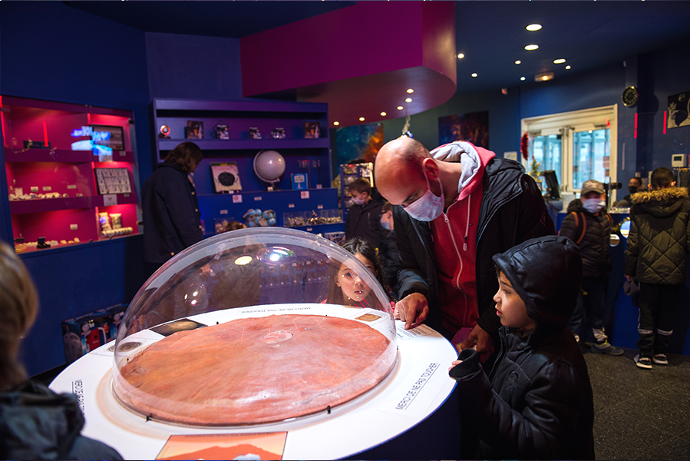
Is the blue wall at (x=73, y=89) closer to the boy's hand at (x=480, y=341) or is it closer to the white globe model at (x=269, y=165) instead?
the white globe model at (x=269, y=165)

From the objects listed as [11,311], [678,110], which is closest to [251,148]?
[11,311]

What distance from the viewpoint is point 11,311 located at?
67cm

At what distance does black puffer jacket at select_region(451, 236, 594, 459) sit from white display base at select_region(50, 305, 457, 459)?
0.43 feet

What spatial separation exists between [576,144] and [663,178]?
7.16 meters

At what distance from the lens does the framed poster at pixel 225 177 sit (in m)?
5.86

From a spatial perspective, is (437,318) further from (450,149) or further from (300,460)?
(300,460)

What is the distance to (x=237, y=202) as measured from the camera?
5.79 meters

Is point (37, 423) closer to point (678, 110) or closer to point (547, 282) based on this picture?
point (547, 282)

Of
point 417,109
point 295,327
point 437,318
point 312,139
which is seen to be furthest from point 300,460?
point 417,109

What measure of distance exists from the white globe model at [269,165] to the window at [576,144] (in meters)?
6.32

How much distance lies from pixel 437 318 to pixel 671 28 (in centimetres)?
765

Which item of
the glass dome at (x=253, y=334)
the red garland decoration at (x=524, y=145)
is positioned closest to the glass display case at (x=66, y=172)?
the glass dome at (x=253, y=334)

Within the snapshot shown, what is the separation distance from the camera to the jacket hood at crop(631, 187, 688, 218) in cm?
376

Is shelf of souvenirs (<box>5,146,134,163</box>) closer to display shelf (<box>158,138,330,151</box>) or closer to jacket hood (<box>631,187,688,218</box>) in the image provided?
display shelf (<box>158,138,330,151</box>)
